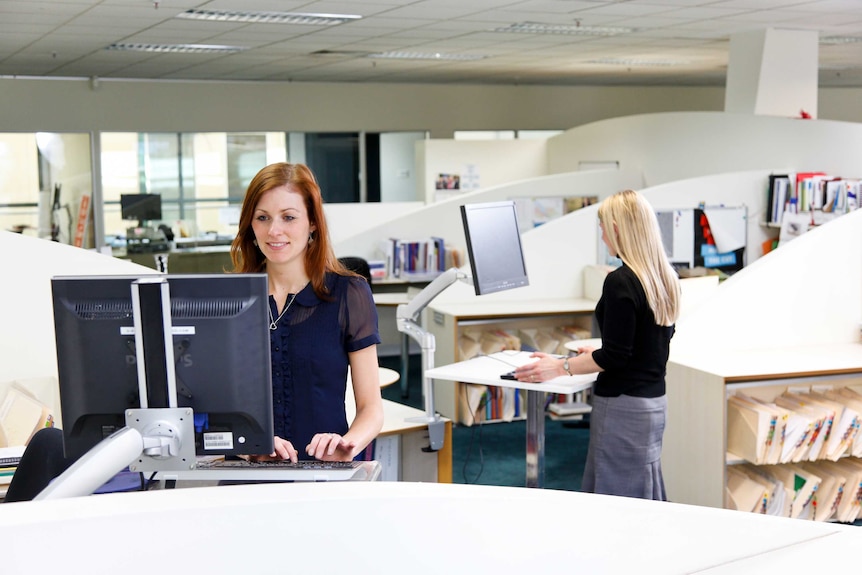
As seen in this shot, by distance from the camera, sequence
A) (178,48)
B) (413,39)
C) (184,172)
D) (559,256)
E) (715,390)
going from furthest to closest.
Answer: (184,172)
(178,48)
(413,39)
(559,256)
(715,390)

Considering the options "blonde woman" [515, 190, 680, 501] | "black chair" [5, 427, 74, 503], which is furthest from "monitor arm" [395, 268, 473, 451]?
"black chair" [5, 427, 74, 503]

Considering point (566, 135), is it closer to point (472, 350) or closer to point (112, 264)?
point (472, 350)

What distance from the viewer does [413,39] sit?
8.95 m

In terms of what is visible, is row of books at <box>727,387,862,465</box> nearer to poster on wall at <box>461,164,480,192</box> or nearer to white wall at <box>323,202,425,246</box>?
white wall at <box>323,202,425,246</box>

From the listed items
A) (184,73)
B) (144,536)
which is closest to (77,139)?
(184,73)

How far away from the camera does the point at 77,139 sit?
11648 millimetres

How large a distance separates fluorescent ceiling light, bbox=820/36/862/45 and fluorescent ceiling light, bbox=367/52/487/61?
11.3 ft

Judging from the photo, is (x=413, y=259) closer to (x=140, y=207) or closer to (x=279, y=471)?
(x=140, y=207)

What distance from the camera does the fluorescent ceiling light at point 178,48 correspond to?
9.12 m

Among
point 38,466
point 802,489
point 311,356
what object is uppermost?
point 311,356

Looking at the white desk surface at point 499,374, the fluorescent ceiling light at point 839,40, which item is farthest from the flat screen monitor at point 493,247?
the fluorescent ceiling light at point 839,40

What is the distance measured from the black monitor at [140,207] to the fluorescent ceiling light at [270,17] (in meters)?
3.02

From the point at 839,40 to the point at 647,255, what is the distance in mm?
7295

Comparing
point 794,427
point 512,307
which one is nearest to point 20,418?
point 794,427
